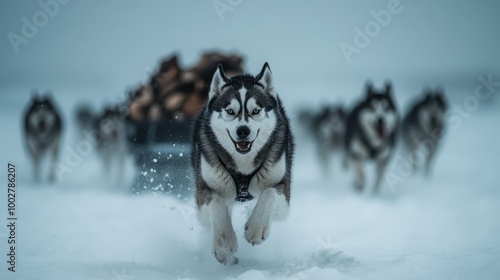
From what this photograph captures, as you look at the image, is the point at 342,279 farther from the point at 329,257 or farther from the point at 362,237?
the point at 362,237

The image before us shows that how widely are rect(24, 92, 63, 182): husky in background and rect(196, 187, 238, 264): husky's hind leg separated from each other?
615cm

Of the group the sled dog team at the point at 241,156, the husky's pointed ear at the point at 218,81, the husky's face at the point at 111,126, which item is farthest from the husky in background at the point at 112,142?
the husky's pointed ear at the point at 218,81

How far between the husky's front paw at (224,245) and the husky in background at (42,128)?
6.57 metres

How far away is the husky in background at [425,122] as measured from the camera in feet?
34.8

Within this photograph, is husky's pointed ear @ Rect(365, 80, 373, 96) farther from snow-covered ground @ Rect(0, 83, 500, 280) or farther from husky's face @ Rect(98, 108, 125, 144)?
husky's face @ Rect(98, 108, 125, 144)

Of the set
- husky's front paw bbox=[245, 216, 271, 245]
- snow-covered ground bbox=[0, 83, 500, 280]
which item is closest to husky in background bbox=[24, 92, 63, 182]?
snow-covered ground bbox=[0, 83, 500, 280]

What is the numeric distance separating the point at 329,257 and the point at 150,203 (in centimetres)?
233

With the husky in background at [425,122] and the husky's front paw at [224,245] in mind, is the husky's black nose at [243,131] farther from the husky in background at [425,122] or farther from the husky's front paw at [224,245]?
the husky in background at [425,122]

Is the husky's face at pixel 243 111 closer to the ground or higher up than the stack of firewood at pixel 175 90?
closer to the ground

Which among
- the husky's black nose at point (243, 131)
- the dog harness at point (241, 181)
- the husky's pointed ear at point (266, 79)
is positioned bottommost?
the dog harness at point (241, 181)

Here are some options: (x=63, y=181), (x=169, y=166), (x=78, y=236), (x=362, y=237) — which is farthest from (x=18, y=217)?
(x=362, y=237)

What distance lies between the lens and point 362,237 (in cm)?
580

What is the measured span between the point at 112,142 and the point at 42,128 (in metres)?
1.24

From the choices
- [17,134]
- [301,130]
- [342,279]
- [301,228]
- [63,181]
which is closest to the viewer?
[342,279]
